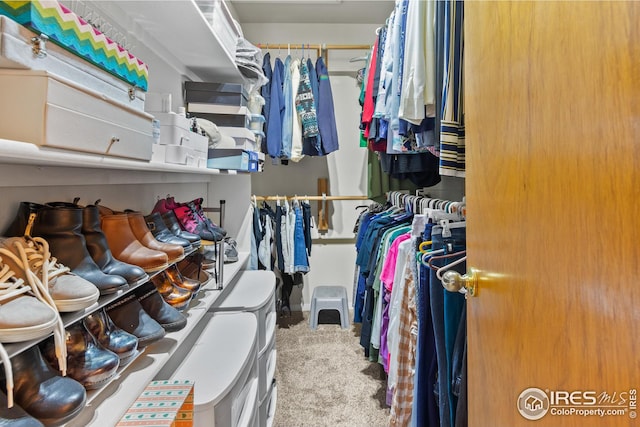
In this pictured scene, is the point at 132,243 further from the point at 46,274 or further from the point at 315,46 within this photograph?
the point at 315,46

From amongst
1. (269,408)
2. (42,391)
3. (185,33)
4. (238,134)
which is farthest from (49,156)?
(269,408)

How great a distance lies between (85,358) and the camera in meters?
0.64

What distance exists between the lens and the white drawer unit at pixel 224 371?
2.96 ft

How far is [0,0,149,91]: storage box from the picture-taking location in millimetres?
480

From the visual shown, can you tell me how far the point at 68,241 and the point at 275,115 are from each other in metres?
2.09

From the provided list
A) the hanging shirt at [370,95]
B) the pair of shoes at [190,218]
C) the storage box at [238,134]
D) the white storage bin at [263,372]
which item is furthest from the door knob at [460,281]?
the hanging shirt at [370,95]

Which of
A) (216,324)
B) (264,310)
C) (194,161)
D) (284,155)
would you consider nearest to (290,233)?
(284,155)

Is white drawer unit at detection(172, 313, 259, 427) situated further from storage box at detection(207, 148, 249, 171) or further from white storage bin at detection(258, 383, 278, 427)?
storage box at detection(207, 148, 249, 171)

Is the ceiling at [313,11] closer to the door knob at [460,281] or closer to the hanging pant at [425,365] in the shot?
the hanging pant at [425,365]

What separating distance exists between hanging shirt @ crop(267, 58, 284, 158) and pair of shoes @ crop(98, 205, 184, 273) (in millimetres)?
1717

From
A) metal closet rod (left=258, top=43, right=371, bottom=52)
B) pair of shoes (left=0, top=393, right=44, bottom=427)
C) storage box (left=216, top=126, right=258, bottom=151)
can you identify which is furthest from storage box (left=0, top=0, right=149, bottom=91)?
metal closet rod (left=258, top=43, right=371, bottom=52)

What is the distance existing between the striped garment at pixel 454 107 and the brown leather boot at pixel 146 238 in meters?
0.82

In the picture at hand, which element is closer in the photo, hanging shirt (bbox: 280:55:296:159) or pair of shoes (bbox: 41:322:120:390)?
pair of shoes (bbox: 41:322:120:390)

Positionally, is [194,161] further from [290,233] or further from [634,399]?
[290,233]
